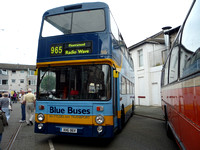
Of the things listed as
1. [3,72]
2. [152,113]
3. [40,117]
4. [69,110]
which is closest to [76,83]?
[69,110]

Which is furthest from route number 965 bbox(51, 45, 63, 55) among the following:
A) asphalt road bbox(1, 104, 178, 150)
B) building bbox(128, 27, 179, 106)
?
building bbox(128, 27, 179, 106)

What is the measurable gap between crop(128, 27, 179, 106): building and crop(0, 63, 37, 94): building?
36.5 metres

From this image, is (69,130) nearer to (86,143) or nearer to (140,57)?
(86,143)

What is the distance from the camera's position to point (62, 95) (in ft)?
19.9

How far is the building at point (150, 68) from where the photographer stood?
22261 mm

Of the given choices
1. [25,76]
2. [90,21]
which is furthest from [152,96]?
[25,76]

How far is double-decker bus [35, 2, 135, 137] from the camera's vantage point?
18.7ft

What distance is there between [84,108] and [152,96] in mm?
18449

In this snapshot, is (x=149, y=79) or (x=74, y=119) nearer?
(x=74, y=119)

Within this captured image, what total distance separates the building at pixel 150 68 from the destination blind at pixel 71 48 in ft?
57.0

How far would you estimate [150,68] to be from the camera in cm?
2342

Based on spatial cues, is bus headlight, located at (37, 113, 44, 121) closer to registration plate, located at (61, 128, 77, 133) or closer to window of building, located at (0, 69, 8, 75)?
registration plate, located at (61, 128, 77, 133)

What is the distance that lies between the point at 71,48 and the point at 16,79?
177 feet

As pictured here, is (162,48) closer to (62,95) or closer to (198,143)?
(62,95)
